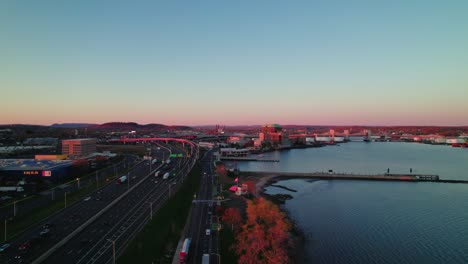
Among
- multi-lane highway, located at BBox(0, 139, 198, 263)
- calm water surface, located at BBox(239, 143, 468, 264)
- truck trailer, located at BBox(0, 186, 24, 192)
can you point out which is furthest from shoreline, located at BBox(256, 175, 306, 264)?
truck trailer, located at BBox(0, 186, 24, 192)

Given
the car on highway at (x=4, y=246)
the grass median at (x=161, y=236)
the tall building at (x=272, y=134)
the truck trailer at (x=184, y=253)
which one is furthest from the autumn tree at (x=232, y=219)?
the tall building at (x=272, y=134)

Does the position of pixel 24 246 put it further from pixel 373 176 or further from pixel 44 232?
pixel 373 176

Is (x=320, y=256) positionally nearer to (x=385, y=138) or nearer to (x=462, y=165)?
(x=462, y=165)

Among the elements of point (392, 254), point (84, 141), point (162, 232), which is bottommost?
point (392, 254)

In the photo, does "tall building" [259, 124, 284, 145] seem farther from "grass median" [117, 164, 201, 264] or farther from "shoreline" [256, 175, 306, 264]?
"grass median" [117, 164, 201, 264]

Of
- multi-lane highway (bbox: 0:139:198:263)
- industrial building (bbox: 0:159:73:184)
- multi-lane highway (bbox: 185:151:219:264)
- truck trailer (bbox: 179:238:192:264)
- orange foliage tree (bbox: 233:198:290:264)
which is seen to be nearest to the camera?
orange foliage tree (bbox: 233:198:290:264)

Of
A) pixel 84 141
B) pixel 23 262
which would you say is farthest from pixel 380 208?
pixel 84 141
